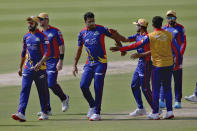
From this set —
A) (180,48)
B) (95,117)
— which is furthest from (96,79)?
(180,48)

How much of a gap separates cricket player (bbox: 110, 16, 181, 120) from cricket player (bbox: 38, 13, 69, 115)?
1696 mm

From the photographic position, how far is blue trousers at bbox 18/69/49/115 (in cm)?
1094

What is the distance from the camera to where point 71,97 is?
13.5 m

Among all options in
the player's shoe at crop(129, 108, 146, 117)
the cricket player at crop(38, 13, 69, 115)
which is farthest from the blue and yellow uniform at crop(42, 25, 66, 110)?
the player's shoe at crop(129, 108, 146, 117)

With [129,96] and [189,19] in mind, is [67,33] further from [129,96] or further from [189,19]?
[129,96]

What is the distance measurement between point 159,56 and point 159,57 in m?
0.02

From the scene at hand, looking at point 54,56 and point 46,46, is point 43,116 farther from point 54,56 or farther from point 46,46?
point 54,56

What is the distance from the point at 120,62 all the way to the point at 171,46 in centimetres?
808

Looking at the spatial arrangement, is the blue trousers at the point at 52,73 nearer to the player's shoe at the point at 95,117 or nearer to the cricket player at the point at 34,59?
the cricket player at the point at 34,59

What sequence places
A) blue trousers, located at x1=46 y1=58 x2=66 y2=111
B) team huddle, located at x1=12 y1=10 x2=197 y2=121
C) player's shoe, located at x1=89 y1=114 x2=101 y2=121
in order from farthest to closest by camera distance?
blue trousers, located at x1=46 y1=58 x2=66 y2=111, player's shoe, located at x1=89 y1=114 x2=101 y2=121, team huddle, located at x1=12 y1=10 x2=197 y2=121

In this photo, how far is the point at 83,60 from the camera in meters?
19.7

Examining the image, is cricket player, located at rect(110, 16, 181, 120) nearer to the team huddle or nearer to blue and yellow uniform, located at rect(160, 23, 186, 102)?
the team huddle

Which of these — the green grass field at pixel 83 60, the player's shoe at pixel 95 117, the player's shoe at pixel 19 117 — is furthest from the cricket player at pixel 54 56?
the player's shoe at pixel 19 117

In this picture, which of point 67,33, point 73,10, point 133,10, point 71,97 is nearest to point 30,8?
point 73,10
